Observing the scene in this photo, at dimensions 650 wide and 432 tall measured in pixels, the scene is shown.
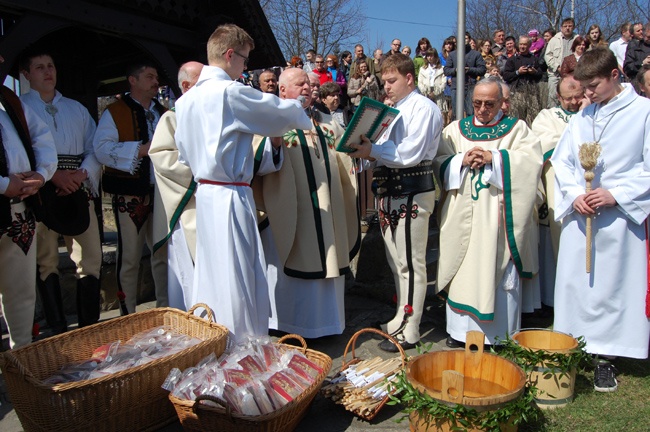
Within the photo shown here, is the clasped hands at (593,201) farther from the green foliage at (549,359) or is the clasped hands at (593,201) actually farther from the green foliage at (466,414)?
the green foliage at (466,414)

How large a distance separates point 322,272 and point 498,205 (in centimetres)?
139

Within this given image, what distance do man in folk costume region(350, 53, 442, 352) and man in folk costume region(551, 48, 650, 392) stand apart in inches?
38.0

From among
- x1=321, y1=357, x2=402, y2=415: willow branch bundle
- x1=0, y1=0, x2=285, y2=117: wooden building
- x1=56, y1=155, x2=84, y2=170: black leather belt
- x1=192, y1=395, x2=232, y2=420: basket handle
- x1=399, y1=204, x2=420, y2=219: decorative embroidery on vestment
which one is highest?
x1=0, y1=0, x2=285, y2=117: wooden building

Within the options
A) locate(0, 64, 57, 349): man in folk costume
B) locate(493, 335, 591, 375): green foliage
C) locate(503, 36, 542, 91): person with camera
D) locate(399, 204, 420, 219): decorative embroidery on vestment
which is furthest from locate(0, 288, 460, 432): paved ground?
locate(503, 36, 542, 91): person with camera

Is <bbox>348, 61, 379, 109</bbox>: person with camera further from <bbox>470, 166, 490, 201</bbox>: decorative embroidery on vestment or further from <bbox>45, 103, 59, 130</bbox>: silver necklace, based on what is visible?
<bbox>45, 103, 59, 130</bbox>: silver necklace

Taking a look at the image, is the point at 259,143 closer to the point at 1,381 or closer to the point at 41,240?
the point at 41,240

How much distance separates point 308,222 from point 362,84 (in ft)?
26.5

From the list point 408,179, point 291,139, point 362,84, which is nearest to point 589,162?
point 408,179

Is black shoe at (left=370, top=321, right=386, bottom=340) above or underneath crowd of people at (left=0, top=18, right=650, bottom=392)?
underneath

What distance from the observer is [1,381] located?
12.2 ft

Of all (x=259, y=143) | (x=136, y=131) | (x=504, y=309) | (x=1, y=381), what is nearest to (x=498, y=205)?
(x=504, y=309)

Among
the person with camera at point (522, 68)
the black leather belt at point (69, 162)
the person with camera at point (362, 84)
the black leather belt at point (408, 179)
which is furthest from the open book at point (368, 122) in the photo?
the person with camera at point (362, 84)

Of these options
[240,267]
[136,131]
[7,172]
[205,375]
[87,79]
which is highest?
[87,79]

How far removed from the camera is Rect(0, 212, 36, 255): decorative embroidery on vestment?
142 inches
